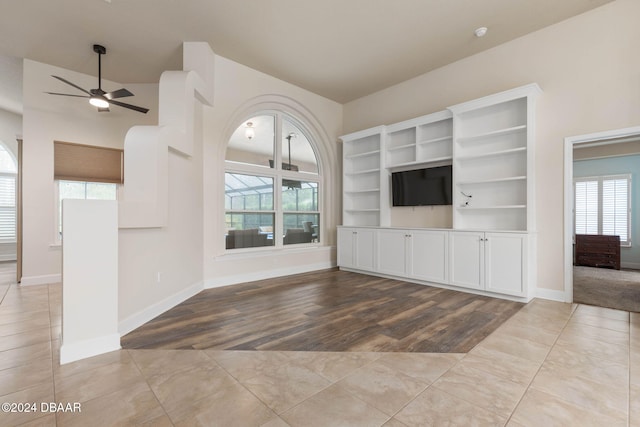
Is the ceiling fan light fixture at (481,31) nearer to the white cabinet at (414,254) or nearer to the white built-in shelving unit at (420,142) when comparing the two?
the white built-in shelving unit at (420,142)

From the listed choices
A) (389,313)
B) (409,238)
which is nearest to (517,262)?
(409,238)

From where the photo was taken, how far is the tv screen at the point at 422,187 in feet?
15.0

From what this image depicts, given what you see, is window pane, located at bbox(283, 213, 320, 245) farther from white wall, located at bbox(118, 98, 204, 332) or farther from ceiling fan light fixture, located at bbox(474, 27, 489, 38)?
→ ceiling fan light fixture, located at bbox(474, 27, 489, 38)

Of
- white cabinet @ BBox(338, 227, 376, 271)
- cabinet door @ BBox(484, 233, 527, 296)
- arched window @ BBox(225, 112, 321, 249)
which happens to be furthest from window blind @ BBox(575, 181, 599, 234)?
arched window @ BBox(225, 112, 321, 249)

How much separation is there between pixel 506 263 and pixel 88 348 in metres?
4.42

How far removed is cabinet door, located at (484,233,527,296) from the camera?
355 centimetres

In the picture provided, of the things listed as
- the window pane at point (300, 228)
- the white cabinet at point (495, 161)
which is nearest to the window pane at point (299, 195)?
the window pane at point (300, 228)

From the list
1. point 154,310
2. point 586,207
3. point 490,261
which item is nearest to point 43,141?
point 154,310

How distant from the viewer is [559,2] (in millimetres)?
3322

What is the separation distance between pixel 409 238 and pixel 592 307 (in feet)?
7.48

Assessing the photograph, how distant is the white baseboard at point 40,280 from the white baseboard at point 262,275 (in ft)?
9.09

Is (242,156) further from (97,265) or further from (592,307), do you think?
(592,307)

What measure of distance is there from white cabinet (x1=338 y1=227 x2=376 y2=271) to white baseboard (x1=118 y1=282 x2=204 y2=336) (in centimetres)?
275

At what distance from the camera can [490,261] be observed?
150 inches
